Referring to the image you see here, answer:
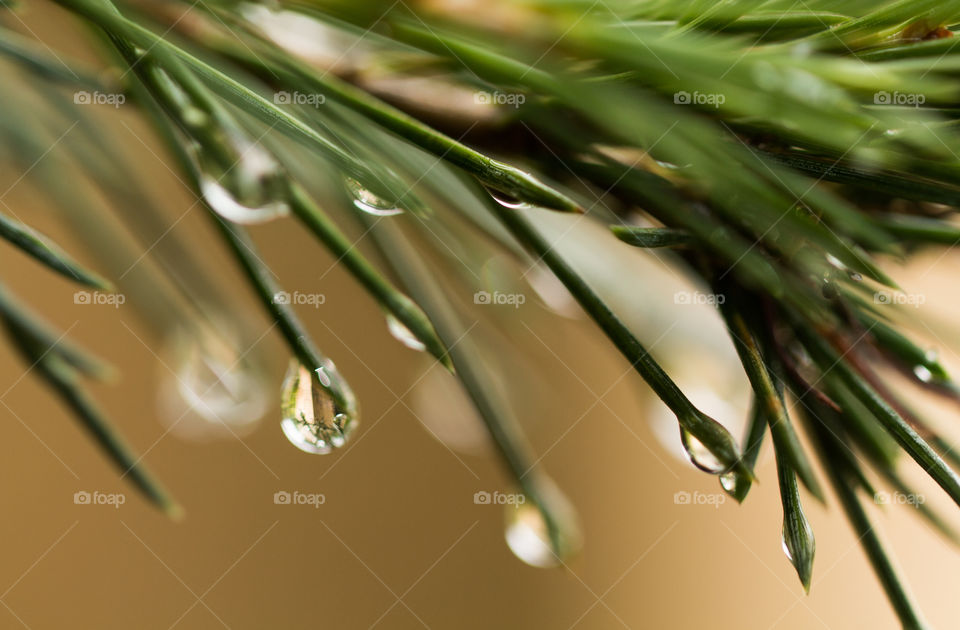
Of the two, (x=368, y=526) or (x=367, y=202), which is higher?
(x=367, y=202)

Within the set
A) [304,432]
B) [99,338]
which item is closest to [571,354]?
[99,338]

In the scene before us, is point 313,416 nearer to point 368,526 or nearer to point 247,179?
point 247,179

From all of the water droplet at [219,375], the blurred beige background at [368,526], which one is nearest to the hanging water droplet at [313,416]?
the water droplet at [219,375]

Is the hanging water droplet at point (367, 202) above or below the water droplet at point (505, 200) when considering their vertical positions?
above

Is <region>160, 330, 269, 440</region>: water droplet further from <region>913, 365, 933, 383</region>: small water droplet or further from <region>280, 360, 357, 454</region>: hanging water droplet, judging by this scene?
<region>913, 365, 933, 383</region>: small water droplet

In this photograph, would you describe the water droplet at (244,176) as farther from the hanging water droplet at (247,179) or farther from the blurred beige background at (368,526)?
the blurred beige background at (368,526)

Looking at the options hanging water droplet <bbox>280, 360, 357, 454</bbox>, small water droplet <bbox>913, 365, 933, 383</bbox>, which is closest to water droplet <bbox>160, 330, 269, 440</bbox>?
hanging water droplet <bbox>280, 360, 357, 454</bbox>

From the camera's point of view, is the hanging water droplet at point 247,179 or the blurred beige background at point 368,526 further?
the blurred beige background at point 368,526

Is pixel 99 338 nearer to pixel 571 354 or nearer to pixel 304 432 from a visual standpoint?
pixel 571 354

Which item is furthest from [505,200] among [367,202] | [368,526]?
[368,526]
